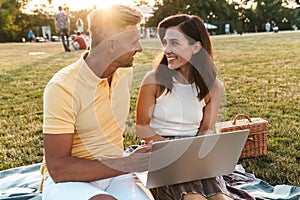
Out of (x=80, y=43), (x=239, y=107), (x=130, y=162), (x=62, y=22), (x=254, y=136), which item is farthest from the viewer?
(x=80, y=43)

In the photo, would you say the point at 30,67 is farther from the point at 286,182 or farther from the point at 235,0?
the point at 235,0

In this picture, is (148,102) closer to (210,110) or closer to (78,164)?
(210,110)

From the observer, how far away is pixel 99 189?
168 cm

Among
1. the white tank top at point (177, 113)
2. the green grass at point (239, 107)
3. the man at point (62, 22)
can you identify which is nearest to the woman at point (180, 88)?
the white tank top at point (177, 113)

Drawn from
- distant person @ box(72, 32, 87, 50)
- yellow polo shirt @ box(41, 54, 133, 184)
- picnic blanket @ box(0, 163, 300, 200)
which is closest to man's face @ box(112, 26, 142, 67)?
yellow polo shirt @ box(41, 54, 133, 184)

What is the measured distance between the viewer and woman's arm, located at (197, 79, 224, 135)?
91.0 inches

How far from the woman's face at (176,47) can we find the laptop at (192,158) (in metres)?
0.60

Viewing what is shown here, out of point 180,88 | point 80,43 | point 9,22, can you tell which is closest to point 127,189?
point 180,88

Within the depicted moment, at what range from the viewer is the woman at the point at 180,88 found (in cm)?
225

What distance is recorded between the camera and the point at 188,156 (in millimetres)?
1787

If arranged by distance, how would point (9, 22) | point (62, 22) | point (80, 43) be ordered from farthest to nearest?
1. point (9, 22)
2. point (80, 43)
3. point (62, 22)

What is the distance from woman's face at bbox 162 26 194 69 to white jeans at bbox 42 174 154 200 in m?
0.70

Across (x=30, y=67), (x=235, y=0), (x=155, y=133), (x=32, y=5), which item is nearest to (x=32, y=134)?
(x=155, y=133)

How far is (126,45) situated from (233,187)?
1246mm
